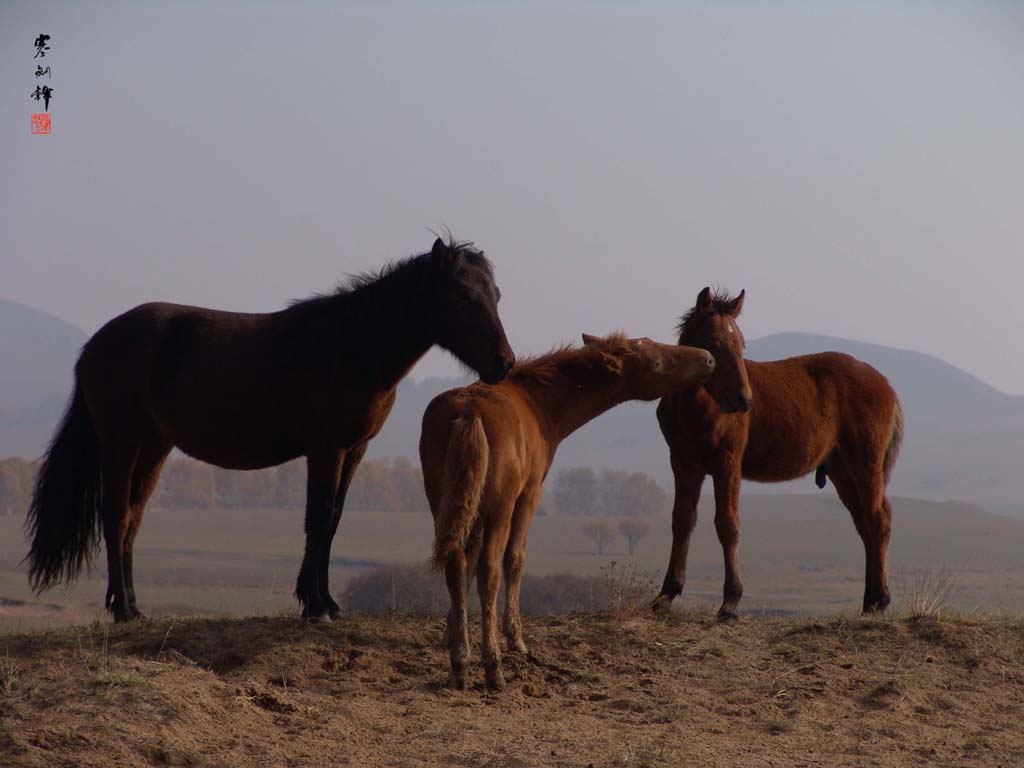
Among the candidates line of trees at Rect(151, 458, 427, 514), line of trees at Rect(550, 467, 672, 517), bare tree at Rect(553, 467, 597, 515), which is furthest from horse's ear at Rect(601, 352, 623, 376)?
bare tree at Rect(553, 467, 597, 515)

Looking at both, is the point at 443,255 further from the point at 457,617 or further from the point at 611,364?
the point at 457,617

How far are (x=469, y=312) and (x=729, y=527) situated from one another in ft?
9.17

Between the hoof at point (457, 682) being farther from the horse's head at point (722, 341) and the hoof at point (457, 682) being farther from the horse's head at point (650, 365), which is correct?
the horse's head at point (722, 341)

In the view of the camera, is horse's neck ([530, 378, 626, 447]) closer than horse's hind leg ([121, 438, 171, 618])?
Yes

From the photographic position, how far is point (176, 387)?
9508mm

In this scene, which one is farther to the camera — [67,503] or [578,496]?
[578,496]

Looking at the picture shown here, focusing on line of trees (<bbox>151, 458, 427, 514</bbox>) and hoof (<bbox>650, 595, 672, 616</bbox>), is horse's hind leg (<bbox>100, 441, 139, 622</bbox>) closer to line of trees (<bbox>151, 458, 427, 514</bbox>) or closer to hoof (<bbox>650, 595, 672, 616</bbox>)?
hoof (<bbox>650, 595, 672, 616</bbox>)

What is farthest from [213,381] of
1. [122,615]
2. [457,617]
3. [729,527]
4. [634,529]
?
[634,529]

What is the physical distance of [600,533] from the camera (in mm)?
81875

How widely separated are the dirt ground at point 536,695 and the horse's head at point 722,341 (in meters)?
1.82

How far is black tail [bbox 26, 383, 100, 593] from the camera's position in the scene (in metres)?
10.1

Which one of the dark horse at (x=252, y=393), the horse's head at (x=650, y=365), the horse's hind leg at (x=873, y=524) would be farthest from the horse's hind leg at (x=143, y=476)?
the horse's hind leg at (x=873, y=524)

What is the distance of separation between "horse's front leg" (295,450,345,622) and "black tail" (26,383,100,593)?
2.27 metres

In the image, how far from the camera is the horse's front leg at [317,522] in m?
8.93
